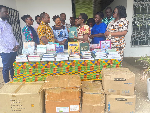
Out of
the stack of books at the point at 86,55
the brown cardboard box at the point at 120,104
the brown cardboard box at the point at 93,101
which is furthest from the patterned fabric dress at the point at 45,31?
the brown cardboard box at the point at 120,104

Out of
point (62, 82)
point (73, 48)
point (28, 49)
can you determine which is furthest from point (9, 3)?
point (62, 82)

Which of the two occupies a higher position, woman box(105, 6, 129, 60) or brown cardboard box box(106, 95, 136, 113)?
woman box(105, 6, 129, 60)

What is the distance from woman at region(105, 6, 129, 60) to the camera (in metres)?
2.72

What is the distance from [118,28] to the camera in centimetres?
276

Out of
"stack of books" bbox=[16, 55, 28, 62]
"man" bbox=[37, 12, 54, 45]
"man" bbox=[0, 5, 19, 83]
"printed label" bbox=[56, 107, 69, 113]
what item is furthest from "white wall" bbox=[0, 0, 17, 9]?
"printed label" bbox=[56, 107, 69, 113]

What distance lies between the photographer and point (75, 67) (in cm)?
228

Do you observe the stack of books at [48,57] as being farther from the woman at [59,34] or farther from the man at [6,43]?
the man at [6,43]

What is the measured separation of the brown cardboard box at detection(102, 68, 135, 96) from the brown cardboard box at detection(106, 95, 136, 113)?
0.06 metres

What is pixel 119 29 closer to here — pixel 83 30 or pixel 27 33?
pixel 83 30

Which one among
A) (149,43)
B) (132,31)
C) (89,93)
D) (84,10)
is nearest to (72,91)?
(89,93)

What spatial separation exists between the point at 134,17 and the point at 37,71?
451 cm

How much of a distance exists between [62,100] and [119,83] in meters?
0.80

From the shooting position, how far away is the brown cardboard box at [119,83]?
188 centimetres

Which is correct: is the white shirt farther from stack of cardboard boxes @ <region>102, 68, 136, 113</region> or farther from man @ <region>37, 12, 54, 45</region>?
stack of cardboard boxes @ <region>102, 68, 136, 113</region>
